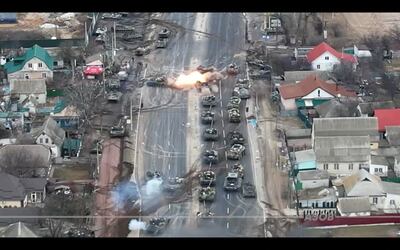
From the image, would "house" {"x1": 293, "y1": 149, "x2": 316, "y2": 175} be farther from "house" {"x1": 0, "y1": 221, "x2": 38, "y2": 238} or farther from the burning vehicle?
"house" {"x1": 0, "y1": 221, "x2": 38, "y2": 238}

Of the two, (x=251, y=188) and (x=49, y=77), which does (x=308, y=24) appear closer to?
(x=49, y=77)

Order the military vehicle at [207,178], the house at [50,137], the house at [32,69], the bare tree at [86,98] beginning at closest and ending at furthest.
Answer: the military vehicle at [207,178]
the house at [50,137]
the bare tree at [86,98]
the house at [32,69]

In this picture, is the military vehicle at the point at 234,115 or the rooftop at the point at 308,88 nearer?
the military vehicle at the point at 234,115

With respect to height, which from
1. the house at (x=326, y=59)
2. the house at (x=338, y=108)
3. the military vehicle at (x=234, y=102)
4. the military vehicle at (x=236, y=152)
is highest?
the house at (x=326, y=59)

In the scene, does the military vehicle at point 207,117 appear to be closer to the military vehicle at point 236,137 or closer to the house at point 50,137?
the military vehicle at point 236,137

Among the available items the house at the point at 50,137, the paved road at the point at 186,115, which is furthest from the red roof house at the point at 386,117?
the house at the point at 50,137

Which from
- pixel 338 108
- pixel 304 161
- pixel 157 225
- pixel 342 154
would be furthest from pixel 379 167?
pixel 157 225
